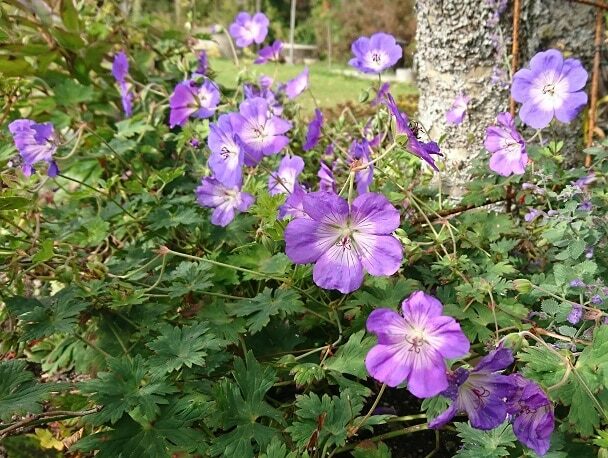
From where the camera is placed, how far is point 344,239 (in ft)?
3.02

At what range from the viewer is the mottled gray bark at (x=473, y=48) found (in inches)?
70.7

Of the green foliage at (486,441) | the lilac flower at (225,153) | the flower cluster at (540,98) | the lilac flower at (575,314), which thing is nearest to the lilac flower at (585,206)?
the flower cluster at (540,98)

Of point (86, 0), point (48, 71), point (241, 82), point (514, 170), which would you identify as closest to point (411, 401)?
point (514, 170)

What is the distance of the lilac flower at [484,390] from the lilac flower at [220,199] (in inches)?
28.9

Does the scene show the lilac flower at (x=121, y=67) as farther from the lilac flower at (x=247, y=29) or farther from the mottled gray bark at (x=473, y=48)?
the mottled gray bark at (x=473, y=48)

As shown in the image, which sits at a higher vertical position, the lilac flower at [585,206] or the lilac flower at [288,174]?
the lilac flower at [288,174]

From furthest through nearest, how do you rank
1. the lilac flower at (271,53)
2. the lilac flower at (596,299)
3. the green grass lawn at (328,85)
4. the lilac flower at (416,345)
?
the green grass lawn at (328,85) < the lilac flower at (271,53) < the lilac flower at (596,299) < the lilac flower at (416,345)

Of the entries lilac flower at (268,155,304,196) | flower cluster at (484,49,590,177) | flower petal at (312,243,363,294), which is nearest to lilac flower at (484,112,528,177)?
flower cluster at (484,49,590,177)

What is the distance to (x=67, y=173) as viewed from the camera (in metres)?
2.28

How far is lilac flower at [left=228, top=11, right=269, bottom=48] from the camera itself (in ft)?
6.95

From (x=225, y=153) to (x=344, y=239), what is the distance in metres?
0.45

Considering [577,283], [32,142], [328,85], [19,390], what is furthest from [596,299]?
[328,85]

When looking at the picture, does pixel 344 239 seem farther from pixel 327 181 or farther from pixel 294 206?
pixel 327 181

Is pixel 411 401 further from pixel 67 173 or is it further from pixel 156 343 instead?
pixel 67 173
